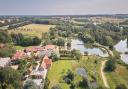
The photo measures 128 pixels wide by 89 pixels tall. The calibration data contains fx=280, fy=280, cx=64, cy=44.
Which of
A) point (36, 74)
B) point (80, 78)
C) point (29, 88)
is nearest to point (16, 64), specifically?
point (36, 74)

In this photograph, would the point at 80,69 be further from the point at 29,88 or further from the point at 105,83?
the point at 29,88

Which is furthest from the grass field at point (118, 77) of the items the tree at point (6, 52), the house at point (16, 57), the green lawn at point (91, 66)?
the tree at point (6, 52)

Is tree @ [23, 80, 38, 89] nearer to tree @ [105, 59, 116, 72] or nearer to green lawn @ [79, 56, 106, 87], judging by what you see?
Result: green lawn @ [79, 56, 106, 87]

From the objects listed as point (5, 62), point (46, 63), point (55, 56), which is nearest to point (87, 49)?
point (55, 56)

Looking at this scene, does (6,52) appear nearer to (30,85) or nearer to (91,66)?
(91,66)

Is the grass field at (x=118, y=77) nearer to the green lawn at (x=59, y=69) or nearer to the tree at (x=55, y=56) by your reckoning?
the green lawn at (x=59, y=69)

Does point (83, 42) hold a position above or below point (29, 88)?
below
